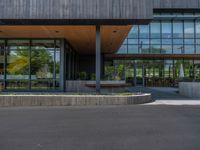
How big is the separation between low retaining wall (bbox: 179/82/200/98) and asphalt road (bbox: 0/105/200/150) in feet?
30.6

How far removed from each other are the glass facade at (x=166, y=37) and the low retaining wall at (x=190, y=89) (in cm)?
1515

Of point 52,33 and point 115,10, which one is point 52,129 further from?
point 52,33

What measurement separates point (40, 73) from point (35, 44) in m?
2.11

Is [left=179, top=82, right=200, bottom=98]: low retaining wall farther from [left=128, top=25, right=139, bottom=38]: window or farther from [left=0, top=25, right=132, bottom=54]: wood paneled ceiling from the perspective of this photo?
[left=128, top=25, right=139, bottom=38]: window

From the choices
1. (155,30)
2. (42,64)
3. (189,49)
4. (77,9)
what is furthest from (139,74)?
(77,9)

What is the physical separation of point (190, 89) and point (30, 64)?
11.3 meters

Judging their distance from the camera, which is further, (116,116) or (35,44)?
(35,44)

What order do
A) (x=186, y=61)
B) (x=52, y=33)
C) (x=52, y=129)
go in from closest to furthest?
(x=52, y=129)
(x=52, y=33)
(x=186, y=61)

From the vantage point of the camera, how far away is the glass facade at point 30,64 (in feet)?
68.9

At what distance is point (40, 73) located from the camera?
21156mm

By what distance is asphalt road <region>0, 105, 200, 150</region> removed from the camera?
265 inches

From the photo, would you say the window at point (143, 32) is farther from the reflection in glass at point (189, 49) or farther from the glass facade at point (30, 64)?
the glass facade at point (30, 64)

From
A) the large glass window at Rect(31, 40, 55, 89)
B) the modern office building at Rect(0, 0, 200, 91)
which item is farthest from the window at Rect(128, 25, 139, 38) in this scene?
the large glass window at Rect(31, 40, 55, 89)

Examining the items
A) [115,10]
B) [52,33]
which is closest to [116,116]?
[115,10]
